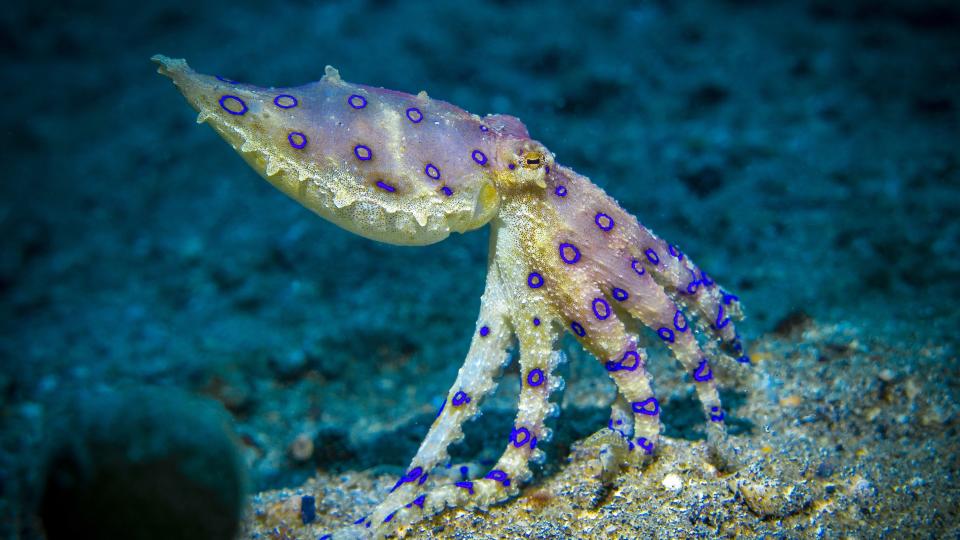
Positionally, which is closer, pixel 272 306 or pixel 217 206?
pixel 272 306

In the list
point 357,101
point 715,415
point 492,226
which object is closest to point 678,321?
point 715,415

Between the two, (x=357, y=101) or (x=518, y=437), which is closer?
(x=357, y=101)

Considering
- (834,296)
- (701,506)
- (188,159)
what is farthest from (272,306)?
(834,296)

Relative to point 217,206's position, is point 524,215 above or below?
below

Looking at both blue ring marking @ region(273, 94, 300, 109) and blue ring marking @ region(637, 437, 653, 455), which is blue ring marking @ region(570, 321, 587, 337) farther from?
blue ring marking @ region(273, 94, 300, 109)

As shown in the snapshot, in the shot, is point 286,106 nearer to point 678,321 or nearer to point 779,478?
point 678,321

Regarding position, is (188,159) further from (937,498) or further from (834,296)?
(937,498)

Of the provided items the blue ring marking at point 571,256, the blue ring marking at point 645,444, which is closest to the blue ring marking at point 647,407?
the blue ring marking at point 645,444
